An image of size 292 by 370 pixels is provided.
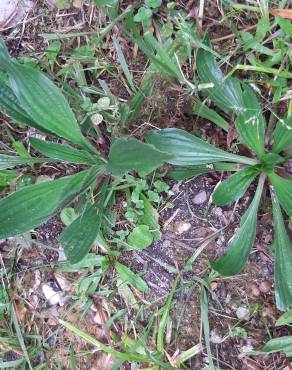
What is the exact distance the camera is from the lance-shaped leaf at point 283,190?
1.66 metres

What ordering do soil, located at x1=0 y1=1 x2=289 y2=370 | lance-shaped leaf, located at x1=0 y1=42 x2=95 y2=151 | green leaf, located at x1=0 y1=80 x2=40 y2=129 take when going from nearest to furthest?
lance-shaped leaf, located at x1=0 y1=42 x2=95 y2=151 < green leaf, located at x1=0 y1=80 x2=40 y2=129 < soil, located at x1=0 y1=1 x2=289 y2=370

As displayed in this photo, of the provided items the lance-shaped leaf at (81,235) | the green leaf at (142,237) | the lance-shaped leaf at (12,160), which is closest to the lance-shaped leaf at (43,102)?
the lance-shaped leaf at (12,160)

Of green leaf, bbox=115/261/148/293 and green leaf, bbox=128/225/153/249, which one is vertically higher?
green leaf, bbox=128/225/153/249

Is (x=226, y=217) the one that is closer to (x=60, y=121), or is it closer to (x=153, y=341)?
(x=153, y=341)

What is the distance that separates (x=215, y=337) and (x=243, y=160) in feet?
2.07

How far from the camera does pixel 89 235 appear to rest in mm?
1753

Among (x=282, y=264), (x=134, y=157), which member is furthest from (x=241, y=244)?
(x=134, y=157)

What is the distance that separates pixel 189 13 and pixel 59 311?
3.87ft

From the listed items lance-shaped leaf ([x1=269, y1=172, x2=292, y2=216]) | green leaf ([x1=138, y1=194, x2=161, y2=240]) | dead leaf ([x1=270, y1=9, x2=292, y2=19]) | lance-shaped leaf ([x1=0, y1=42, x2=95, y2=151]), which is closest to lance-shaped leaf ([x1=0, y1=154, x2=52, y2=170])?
lance-shaped leaf ([x1=0, y1=42, x2=95, y2=151])

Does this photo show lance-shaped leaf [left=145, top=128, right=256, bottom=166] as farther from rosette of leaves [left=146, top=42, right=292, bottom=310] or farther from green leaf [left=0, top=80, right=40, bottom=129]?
green leaf [left=0, top=80, right=40, bottom=129]

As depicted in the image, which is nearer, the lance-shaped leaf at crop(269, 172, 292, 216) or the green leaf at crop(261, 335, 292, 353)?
the lance-shaped leaf at crop(269, 172, 292, 216)

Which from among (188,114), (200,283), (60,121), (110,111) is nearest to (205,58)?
(188,114)

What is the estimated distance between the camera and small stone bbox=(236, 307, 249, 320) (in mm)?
1851

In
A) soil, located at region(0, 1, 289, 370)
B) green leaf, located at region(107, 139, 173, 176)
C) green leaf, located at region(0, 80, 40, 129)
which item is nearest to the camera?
green leaf, located at region(107, 139, 173, 176)
